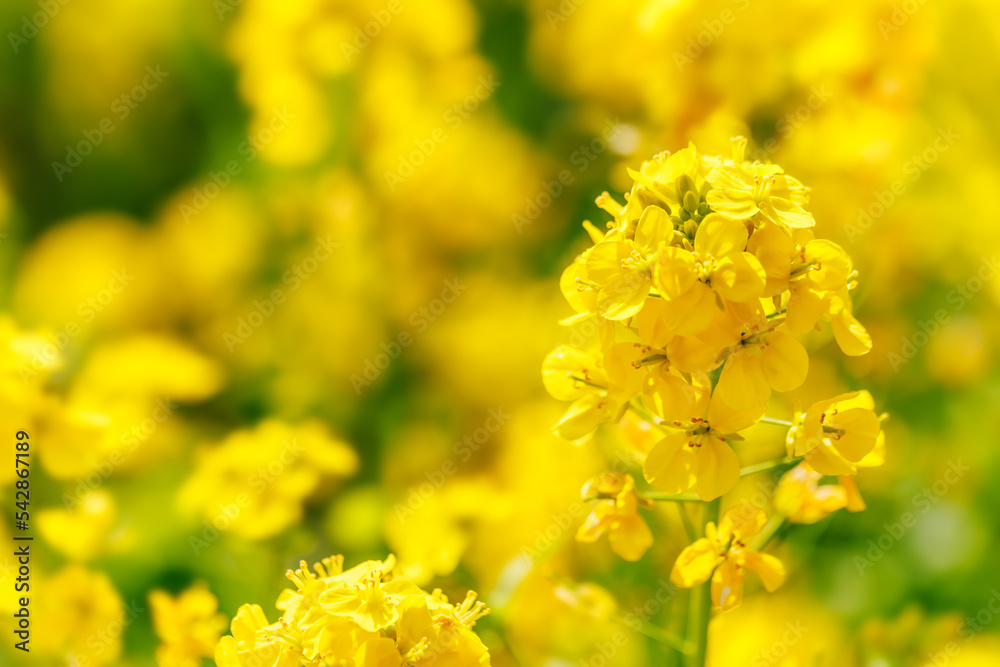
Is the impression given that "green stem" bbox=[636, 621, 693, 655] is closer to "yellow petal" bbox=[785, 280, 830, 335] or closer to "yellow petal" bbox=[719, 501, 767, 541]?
"yellow petal" bbox=[719, 501, 767, 541]

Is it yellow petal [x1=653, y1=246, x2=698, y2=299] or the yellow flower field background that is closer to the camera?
yellow petal [x1=653, y1=246, x2=698, y2=299]

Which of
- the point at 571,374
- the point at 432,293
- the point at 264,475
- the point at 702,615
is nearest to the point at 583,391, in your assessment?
the point at 571,374

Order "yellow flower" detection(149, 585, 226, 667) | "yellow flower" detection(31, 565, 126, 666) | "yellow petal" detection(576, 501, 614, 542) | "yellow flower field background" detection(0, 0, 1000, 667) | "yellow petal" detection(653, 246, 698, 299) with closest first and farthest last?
"yellow petal" detection(653, 246, 698, 299) < "yellow petal" detection(576, 501, 614, 542) < "yellow flower" detection(149, 585, 226, 667) < "yellow flower" detection(31, 565, 126, 666) < "yellow flower field background" detection(0, 0, 1000, 667)

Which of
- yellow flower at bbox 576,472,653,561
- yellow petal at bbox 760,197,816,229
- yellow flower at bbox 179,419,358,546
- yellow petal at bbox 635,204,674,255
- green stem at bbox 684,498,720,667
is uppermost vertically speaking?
yellow petal at bbox 635,204,674,255

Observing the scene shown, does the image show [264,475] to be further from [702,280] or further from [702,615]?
[702,280]

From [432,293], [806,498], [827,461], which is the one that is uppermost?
[827,461]

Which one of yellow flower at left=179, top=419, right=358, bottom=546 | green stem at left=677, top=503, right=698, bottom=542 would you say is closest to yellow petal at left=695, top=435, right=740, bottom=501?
green stem at left=677, top=503, right=698, bottom=542

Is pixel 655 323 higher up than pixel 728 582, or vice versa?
pixel 655 323
